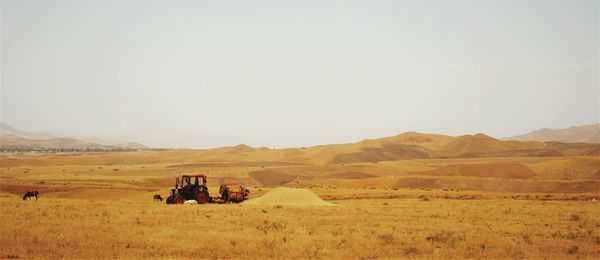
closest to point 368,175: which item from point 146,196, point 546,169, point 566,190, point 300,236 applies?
point 546,169

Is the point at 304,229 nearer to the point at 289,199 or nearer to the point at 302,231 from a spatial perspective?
the point at 302,231

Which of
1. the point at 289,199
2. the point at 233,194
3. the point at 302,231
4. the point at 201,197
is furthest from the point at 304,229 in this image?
the point at 233,194

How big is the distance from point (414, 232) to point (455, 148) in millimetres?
94986

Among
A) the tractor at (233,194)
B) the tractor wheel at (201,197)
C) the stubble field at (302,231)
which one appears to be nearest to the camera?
the stubble field at (302,231)

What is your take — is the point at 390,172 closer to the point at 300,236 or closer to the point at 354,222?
the point at 354,222

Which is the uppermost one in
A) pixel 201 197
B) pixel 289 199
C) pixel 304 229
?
pixel 201 197

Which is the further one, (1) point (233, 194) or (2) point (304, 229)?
(1) point (233, 194)

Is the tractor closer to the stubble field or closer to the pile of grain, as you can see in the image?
the pile of grain

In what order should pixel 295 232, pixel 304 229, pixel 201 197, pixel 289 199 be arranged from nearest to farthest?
pixel 295 232 < pixel 304 229 < pixel 201 197 < pixel 289 199

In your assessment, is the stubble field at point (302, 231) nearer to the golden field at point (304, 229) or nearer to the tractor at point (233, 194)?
the golden field at point (304, 229)

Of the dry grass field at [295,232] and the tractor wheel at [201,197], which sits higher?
the tractor wheel at [201,197]

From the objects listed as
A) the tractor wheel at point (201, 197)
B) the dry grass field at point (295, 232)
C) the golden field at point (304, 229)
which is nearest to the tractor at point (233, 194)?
the tractor wheel at point (201, 197)

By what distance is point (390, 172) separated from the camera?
67250mm

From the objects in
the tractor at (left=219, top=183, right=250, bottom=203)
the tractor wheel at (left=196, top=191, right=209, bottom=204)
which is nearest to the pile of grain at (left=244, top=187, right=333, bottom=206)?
the tractor at (left=219, top=183, right=250, bottom=203)
